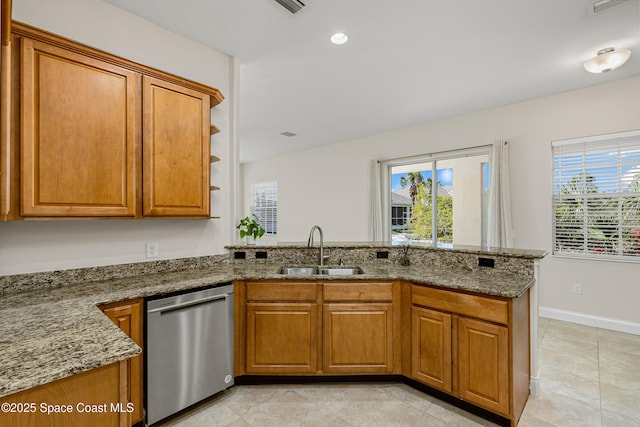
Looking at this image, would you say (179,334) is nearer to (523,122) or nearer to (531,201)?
(531,201)

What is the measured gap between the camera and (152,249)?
244 centimetres

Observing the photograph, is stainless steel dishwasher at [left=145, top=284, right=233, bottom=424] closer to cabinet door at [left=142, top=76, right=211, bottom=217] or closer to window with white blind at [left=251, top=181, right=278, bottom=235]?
cabinet door at [left=142, top=76, right=211, bottom=217]

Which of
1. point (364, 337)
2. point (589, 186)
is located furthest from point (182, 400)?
point (589, 186)

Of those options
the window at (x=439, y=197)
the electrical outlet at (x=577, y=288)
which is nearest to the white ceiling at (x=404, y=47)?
the window at (x=439, y=197)

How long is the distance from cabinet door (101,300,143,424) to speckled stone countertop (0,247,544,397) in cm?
6

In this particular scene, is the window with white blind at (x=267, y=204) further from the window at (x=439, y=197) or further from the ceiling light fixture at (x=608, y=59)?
the ceiling light fixture at (x=608, y=59)

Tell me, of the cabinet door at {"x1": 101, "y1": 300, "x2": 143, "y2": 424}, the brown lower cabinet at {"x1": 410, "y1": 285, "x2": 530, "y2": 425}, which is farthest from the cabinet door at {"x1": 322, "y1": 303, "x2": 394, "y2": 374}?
the cabinet door at {"x1": 101, "y1": 300, "x2": 143, "y2": 424}

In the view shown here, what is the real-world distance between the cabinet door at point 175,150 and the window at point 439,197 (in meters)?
3.25

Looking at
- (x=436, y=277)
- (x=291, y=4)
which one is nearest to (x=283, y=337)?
(x=436, y=277)

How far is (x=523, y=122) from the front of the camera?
4.14 metres

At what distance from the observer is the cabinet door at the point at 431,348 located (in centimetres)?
210

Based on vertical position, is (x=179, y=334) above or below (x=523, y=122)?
below

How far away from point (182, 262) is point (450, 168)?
421 cm

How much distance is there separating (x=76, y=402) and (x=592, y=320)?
478 cm
